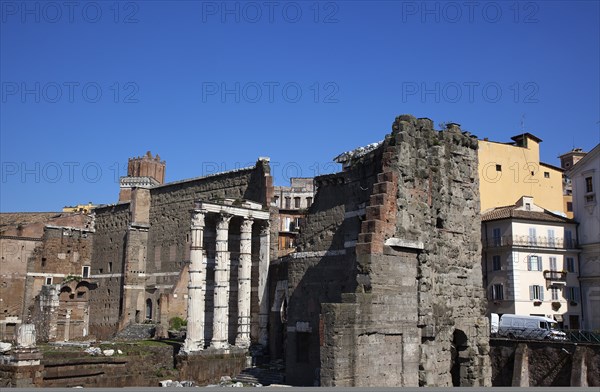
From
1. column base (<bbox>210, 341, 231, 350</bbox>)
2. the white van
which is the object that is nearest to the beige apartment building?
the white van

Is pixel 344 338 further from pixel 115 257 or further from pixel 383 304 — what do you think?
pixel 115 257

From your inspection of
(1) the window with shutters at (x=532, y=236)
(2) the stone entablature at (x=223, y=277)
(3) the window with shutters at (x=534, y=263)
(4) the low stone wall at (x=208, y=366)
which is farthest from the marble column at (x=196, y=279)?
(1) the window with shutters at (x=532, y=236)

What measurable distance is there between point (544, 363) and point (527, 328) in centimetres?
486

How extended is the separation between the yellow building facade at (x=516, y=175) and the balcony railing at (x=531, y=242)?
205 inches

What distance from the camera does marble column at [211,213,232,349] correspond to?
33938mm

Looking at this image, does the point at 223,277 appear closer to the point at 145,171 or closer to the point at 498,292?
the point at 498,292

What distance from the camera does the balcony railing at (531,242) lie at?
42125mm

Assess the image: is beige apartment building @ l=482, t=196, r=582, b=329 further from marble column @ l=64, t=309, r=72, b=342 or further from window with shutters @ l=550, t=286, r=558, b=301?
marble column @ l=64, t=309, r=72, b=342

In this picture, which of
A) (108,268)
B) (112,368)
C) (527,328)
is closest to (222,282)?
(112,368)

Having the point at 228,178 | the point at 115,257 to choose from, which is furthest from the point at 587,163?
the point at 115,257

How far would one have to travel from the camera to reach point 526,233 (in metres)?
42.7

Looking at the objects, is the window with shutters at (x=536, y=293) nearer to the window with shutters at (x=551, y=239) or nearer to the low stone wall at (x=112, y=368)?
the window with shutters at (x=551, y=239)

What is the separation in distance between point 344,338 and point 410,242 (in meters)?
4.13

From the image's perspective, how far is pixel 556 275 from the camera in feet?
139
